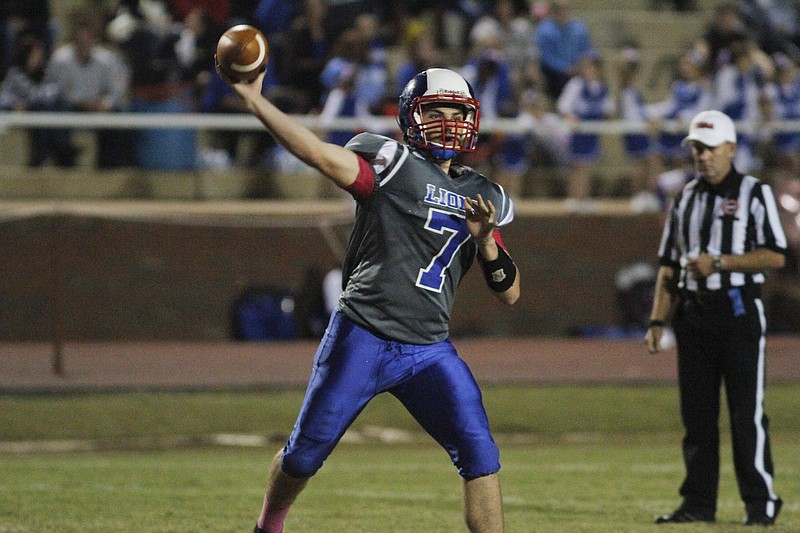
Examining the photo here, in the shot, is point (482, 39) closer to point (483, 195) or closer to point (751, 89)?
point (751, 89)

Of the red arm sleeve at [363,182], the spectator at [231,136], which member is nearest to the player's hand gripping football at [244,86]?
the red arm sleeve at [363,182]

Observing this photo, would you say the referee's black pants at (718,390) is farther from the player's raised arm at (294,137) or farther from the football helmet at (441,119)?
the player's raised arm at (294,137)

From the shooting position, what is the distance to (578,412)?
1176 cm

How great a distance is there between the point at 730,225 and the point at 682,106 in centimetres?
934

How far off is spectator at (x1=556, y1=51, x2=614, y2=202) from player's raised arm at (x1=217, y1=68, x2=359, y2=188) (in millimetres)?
10801

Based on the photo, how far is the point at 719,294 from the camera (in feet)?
23.3

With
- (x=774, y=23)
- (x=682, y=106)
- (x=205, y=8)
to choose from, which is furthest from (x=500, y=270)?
(x=774, y=23)

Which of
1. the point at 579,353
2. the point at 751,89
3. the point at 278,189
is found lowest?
the point at 579,353

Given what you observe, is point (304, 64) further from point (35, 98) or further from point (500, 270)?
point (500, 270)

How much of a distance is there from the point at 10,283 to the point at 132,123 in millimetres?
1906

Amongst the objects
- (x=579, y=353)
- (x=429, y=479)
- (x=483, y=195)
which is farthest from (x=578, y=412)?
(x=483, y=195)

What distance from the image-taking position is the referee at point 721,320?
23.1 ft

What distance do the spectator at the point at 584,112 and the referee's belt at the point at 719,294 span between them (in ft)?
27.4

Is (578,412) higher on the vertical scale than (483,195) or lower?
lower
